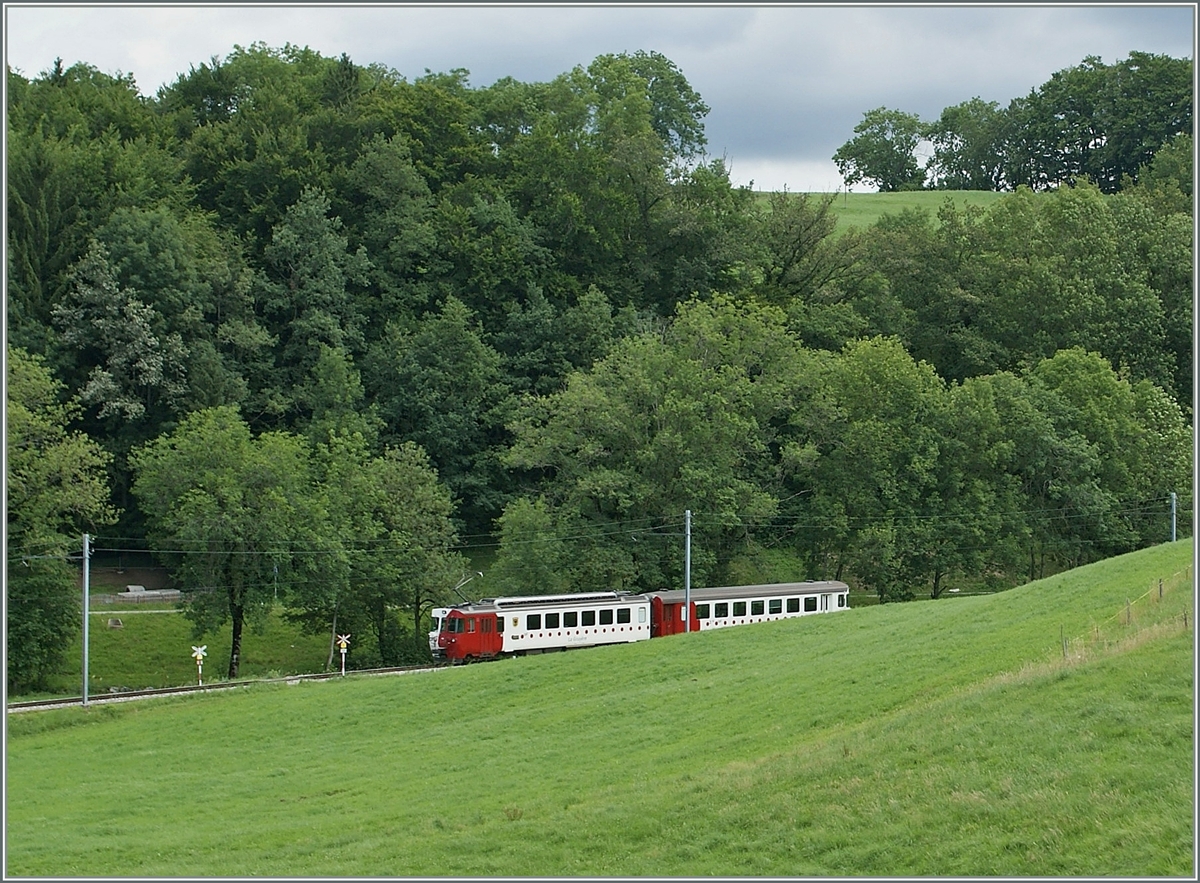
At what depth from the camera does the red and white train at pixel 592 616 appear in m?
43.1

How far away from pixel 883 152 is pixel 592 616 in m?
89.0

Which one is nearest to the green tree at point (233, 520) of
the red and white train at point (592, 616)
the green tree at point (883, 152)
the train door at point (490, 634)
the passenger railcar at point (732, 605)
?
the red and white train at point (592, 616)

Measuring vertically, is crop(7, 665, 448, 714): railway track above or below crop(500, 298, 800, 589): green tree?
below

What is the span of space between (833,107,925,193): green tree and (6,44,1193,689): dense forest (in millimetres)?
42441

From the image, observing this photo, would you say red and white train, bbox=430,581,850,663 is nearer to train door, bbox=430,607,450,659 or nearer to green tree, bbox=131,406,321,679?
train door, bbox=430,607,450,659

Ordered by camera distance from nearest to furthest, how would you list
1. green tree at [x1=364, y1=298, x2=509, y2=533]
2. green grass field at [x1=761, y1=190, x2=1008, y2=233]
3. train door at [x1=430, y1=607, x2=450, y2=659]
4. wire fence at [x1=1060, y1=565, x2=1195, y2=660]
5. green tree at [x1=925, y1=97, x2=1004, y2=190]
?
wire fence at [x1=1060, y1=565, x2=1195, y2=660] < train door at [x1=430, y1=607, x2=450, y2=659] < green tree at [x1=364, y1=298, x2=509, y2=533] < green grass field at [x1=761, y1=190, x2=1008, y2=233] < green tree at [x1=925, y1=97, x2=1004, y2=190]

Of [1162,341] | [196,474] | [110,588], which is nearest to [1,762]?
[196,474]

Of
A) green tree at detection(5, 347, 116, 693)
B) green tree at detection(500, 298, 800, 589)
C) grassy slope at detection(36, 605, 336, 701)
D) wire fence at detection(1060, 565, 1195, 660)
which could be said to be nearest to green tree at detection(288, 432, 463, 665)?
grassy slope at detection(36, 605, 336, 701)

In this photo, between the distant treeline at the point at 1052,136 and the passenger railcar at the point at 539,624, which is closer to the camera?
the passenger railcar at the point at 539,624

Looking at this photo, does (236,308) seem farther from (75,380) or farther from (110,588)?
(110,588)

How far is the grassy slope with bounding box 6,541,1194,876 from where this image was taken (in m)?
16.1

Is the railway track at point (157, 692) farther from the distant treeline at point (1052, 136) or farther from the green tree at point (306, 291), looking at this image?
the distant treeline at point (1052, 136)

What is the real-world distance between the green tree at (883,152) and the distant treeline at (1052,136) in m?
0.09

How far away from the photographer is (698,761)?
22844 mm
